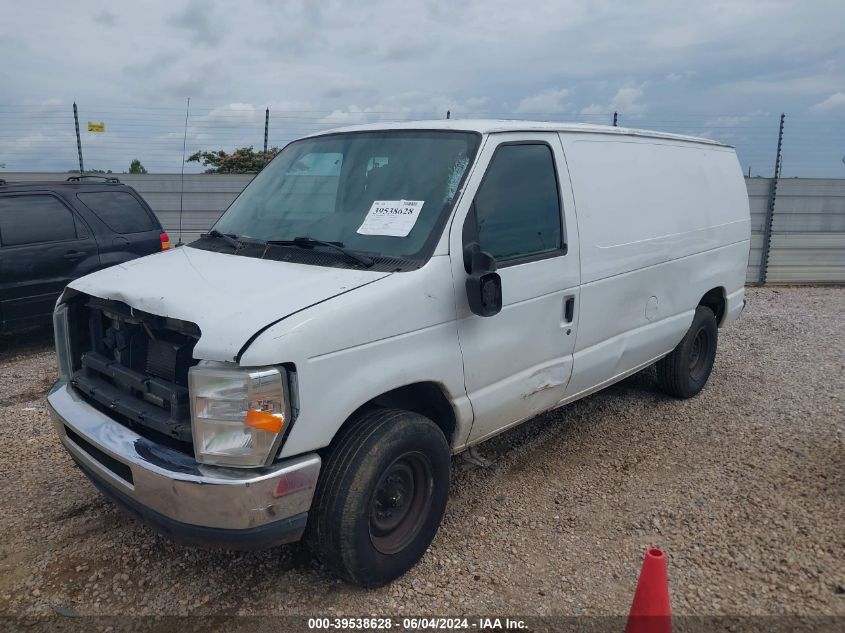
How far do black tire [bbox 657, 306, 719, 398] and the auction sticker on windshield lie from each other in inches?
119

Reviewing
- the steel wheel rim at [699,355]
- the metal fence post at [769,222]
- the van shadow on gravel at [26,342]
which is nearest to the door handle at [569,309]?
the steel wheel rim at [699,355]

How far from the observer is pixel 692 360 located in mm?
5621

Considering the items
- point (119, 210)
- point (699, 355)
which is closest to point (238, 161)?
point (119, 210)

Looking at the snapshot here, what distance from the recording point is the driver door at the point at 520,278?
3.28 meters

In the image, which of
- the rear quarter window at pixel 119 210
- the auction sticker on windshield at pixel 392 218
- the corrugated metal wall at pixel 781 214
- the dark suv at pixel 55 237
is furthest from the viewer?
the corrugated metal wall at pixel 781 214

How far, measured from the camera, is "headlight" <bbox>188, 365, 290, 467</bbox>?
97.2 inches

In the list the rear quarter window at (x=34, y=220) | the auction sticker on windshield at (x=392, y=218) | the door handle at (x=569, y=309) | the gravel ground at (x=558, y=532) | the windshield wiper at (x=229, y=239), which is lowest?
the gravel ground at (x=558, y=532)

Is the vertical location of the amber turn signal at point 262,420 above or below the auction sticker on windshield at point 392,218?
below

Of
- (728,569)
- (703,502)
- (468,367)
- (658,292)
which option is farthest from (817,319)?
(468,367)

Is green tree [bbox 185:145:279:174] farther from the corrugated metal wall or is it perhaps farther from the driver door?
the driver door

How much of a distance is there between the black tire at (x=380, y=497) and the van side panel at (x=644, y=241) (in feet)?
4.20

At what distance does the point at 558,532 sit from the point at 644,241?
2017 millimetres

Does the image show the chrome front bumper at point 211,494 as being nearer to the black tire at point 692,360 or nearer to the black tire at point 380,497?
the black tire at point 380,497

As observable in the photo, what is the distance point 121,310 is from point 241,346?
975 mm
